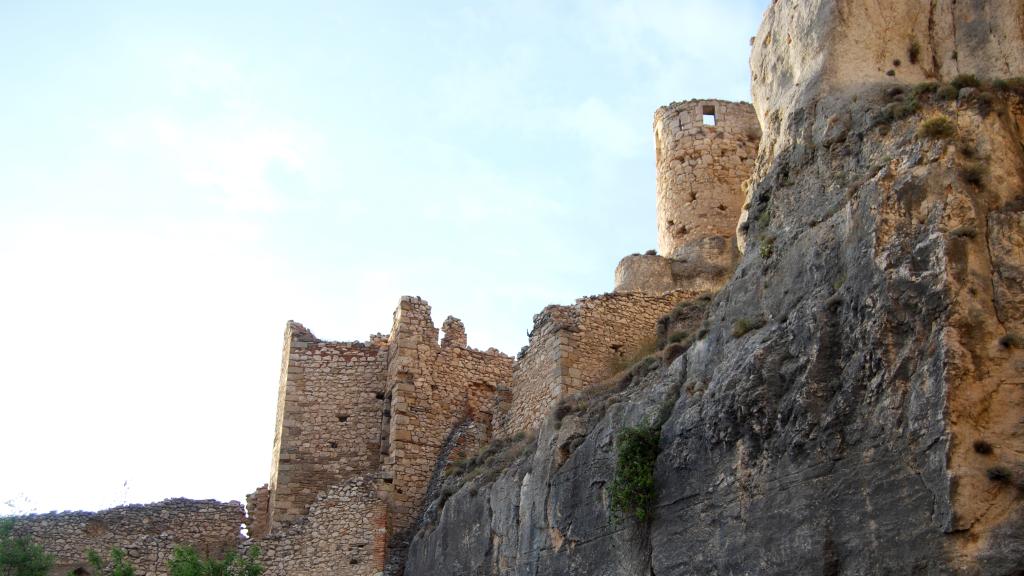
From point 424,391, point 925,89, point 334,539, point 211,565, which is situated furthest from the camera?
point 424,391

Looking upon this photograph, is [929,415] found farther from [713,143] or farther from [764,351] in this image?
[713,143]

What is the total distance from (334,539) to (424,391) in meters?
3.90

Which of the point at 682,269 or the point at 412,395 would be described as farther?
the point at 682,269

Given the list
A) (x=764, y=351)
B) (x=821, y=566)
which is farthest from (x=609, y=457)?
(x=821, y=566)

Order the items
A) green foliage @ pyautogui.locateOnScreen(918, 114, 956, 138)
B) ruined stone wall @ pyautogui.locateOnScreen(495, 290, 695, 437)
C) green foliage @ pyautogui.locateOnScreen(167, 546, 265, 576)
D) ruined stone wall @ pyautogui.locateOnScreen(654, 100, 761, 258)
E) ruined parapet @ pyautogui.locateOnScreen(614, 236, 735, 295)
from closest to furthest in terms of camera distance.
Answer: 1. green foliage @ pyautogui.locateOnScreen(918, 114, 956, 138)
2. green foliage @ pyautogui.locateOnScreen(167, 546, 265, 576)
3. ruined stone wall @ pyautogui.locateOnScreen(495, 290, 695, 437)
4. ruined parapet @ pyautogui.locateOnScreen(614, 236, 735, 295)
5. ruined stone wall @ pyautogui.locateOnScreen(654, 100, 761, 258)

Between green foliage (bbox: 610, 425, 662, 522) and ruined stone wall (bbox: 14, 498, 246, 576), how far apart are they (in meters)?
11.9

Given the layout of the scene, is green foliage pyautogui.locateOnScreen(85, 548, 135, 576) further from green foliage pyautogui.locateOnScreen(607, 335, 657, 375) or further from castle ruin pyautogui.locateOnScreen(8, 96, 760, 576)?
green foliage pyautogui.locateOnScreen(607, 335, 657, 375)

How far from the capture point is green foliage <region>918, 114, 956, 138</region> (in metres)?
12.3

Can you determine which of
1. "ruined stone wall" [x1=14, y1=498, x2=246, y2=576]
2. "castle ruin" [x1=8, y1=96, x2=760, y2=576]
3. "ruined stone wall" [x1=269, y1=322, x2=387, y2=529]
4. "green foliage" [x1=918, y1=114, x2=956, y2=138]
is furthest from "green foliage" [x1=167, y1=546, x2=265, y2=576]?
"green foliage" [x1=918, y1=114, x2=956, y2=138]

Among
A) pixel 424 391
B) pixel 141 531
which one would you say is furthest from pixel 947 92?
pixel 141 531

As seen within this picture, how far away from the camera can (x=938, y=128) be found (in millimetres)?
12336

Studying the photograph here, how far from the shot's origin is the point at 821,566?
1078 cm

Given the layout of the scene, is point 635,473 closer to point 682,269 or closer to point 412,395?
point 412,395

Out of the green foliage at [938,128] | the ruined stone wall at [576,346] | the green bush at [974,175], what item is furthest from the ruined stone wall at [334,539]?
the green bush at [974,175]
